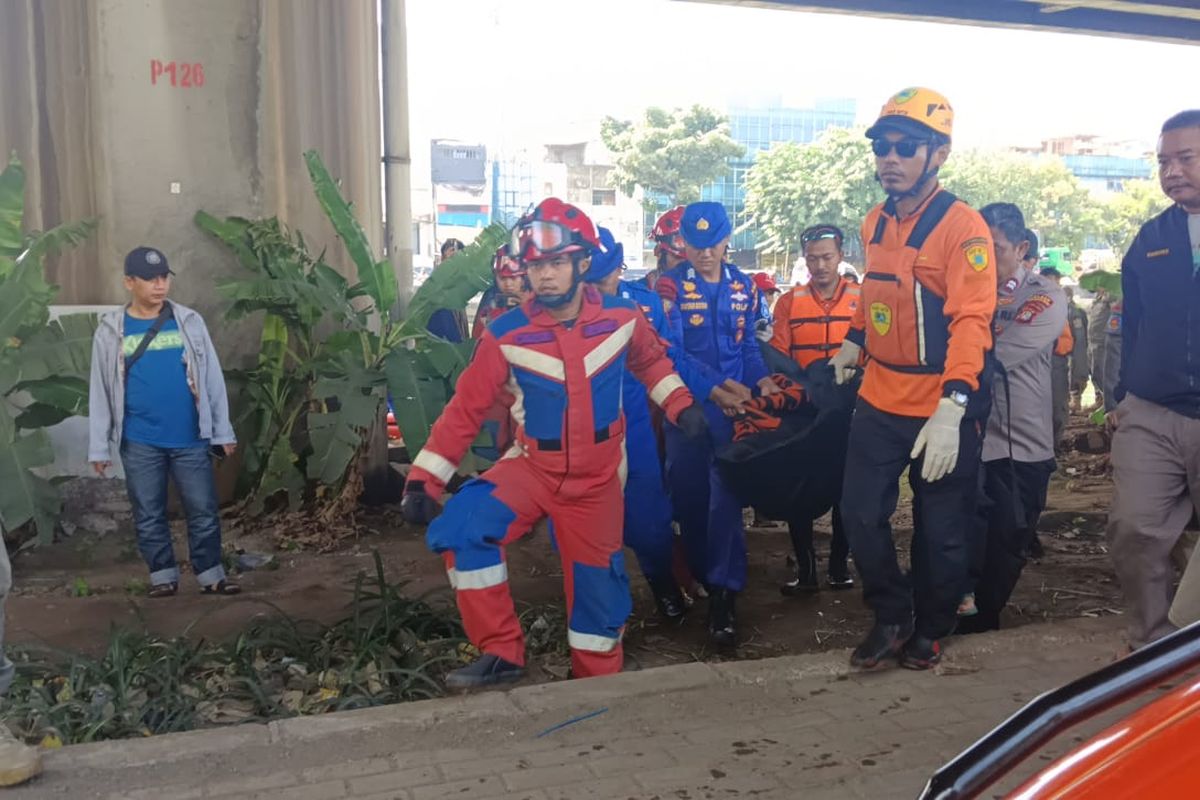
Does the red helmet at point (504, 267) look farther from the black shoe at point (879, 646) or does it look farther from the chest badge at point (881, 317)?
the black shoe at point (879, 646)

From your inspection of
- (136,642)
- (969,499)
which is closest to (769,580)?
(969,499)

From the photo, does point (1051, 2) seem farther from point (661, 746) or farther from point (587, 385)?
point (661, 746)

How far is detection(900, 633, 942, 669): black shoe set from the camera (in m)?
4.46

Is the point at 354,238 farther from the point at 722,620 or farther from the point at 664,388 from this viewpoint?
the point at 722,620

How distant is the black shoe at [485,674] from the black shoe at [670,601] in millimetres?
1355

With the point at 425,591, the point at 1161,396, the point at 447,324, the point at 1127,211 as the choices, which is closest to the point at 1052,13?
the point at 447,324

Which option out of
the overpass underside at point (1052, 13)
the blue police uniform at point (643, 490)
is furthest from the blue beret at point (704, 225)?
the overpass underside at point (1052, 13)

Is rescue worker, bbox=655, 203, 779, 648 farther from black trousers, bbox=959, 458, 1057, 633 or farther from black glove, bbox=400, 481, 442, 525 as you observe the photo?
black glove, bbox=400, 481, 442, 525

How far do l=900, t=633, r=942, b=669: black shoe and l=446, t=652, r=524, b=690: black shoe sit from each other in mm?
1567

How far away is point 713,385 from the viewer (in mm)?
5867

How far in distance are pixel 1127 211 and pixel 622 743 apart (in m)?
53.8

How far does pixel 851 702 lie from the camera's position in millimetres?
4109

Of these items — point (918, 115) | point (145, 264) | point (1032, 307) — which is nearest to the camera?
point (918, 115)

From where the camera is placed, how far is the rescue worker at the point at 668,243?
6.62 meters
